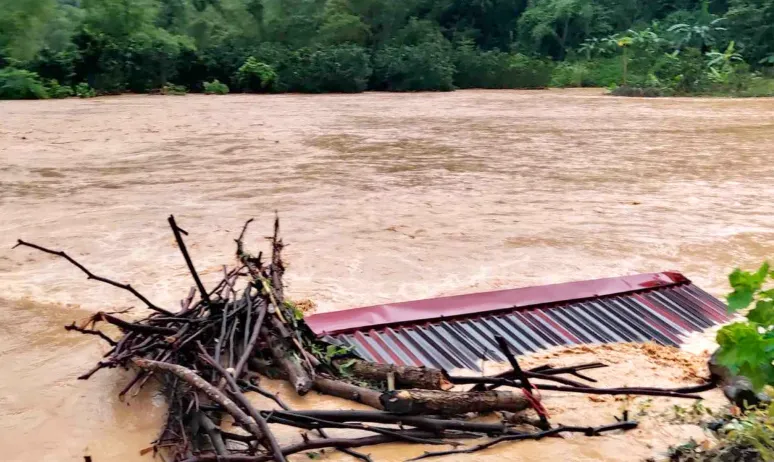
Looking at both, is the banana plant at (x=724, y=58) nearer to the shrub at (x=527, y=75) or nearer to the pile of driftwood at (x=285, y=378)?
the shrub at (x=527, y=75)

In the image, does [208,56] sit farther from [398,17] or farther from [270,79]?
[398,17]

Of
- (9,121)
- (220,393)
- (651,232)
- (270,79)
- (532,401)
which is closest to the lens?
(220,393)

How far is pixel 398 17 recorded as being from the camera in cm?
3161

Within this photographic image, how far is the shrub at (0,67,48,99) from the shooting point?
68.3 feet

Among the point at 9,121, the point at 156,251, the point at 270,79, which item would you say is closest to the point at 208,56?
the point at 270,79

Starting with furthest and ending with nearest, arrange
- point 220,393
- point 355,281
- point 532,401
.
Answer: point 355,281, point 532,401, point 220,393

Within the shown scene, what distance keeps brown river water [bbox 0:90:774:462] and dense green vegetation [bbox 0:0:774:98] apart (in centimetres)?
1236

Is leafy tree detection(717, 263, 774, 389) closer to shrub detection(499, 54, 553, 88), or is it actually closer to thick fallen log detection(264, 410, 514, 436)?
thick fallen log detection(264, 410, 514, 436)

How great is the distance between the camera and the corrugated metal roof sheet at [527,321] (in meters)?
3.07

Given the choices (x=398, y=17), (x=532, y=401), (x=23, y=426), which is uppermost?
(x=398, y=17)

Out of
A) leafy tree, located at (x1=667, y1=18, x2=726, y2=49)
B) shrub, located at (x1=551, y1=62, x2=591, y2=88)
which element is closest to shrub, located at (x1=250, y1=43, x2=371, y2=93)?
shrub, located at (x1=551, y1=62, x2=591, y2=88)

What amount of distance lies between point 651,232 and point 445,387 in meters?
2.92

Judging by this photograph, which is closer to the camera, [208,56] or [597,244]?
[597,244]

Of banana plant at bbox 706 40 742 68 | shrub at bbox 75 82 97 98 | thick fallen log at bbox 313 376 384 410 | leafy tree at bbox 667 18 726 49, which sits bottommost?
thick fallen log at bbox 313 376 384 410
